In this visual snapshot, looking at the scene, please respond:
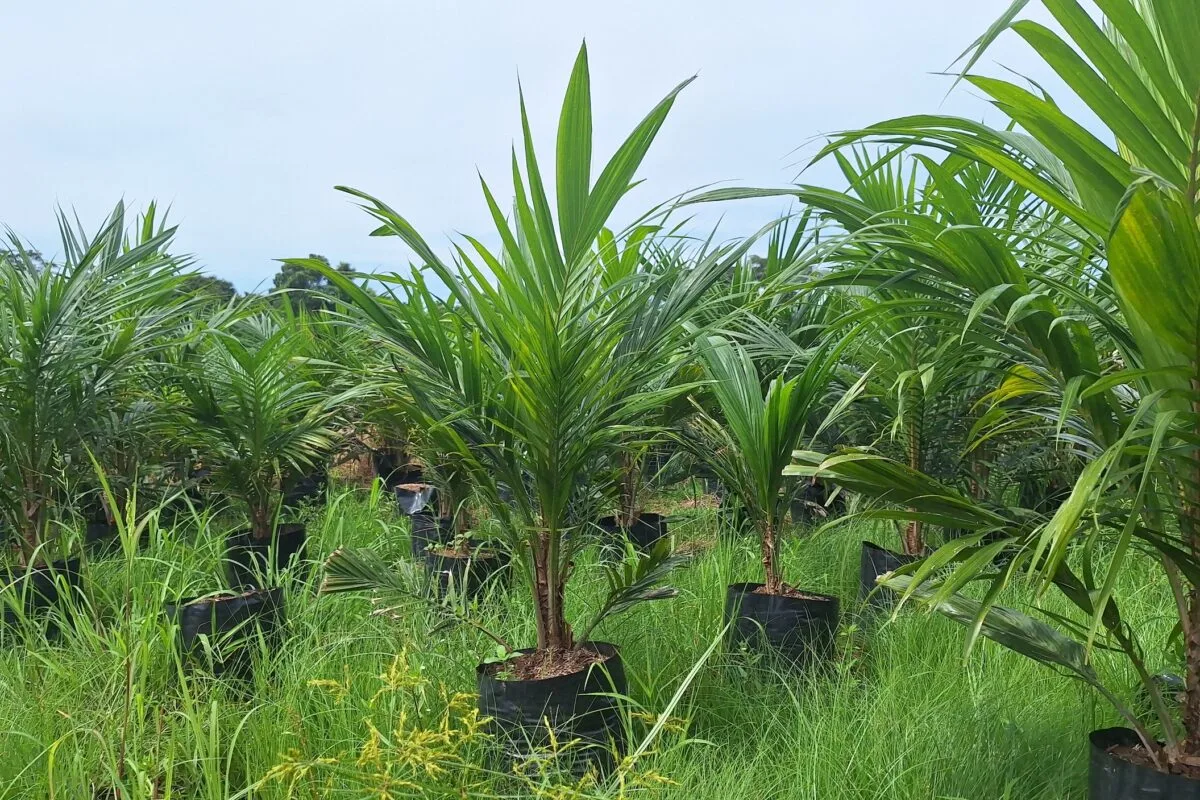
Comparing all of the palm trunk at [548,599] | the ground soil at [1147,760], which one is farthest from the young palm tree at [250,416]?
the ground soil at [1147,760]

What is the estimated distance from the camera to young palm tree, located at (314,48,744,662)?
4.90ft

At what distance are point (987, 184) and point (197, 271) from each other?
8.02 feet

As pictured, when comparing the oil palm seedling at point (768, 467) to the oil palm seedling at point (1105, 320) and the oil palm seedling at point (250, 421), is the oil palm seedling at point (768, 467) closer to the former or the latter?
the oil palm seedling at point (1105, 320)

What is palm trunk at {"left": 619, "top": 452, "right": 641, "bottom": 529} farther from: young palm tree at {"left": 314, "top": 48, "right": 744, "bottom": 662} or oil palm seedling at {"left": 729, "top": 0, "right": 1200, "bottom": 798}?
oil palm seedling at {"left": 729, "top": 0, "right": 1200, "bottom": 798}

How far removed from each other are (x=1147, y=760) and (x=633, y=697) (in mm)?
988

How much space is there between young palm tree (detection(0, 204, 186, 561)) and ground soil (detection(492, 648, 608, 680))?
1.48 metres

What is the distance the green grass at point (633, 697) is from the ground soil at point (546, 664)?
14cm

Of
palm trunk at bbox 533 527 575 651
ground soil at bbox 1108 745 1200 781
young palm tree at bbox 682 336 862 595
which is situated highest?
young palm tree at bbox 682 336 862 595

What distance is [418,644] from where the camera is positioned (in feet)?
6.59

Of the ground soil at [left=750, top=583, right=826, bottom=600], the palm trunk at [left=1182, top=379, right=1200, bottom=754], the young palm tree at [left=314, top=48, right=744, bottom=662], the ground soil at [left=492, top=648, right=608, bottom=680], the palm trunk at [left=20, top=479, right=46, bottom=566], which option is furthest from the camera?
the palm trunk at [left=20, top=479, right=46, bottom=566]

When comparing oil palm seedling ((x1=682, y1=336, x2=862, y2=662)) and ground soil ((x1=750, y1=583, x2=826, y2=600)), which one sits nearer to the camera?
oil palm seedling ((x1=682, y1=336, x2=862, y2=662))

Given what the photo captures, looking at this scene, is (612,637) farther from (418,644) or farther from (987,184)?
(987,184)

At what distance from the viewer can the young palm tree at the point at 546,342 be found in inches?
58.7

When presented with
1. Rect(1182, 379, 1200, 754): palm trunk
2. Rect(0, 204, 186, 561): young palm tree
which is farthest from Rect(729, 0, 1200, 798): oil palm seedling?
Rect(0, 204, 186, 561): young palm tree
